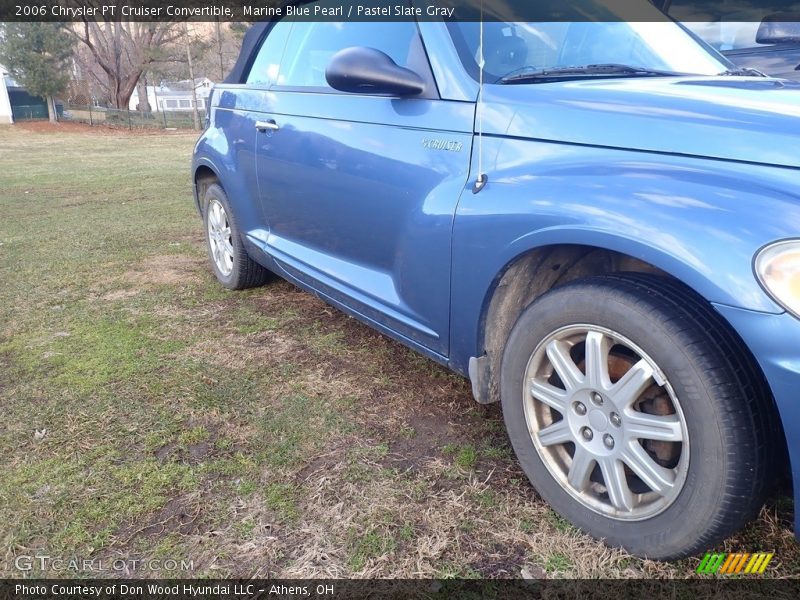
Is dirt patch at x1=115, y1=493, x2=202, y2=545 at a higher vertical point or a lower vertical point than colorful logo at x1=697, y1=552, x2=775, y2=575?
lower

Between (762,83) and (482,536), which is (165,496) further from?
(762,83)

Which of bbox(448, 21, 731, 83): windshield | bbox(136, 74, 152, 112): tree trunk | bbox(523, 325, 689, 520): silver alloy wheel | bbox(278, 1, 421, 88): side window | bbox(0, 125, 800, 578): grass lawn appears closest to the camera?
bbox(523, 325, 689, 520): silver alloy wheel

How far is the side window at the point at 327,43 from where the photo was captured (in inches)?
101

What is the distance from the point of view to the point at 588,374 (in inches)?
73.0

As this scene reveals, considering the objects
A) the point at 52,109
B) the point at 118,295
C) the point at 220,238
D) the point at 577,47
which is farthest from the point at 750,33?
the point at 52,109

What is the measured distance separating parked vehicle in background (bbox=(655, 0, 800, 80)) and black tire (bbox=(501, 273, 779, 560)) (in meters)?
2.61

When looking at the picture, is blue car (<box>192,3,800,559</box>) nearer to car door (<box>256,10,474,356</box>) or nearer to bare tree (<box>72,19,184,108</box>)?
car door (<box>256,10,474,356</box>)

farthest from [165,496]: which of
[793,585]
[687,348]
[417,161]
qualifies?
[793,585]

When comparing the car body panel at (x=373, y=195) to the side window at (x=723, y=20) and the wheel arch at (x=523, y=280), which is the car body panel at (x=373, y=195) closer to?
the wheel arch at (x=523, y=280)

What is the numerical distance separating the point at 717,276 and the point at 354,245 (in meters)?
1.61

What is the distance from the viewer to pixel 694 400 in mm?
1601

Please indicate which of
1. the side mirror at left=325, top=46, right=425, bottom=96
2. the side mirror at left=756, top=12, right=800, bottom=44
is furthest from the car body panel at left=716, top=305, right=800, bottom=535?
the side mirror at left=756, top=12, right=800, bottom=44

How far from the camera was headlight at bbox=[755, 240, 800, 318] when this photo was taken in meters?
1.42

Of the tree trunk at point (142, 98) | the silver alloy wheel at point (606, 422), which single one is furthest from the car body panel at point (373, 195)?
the tree trunk at point (142, 98)
